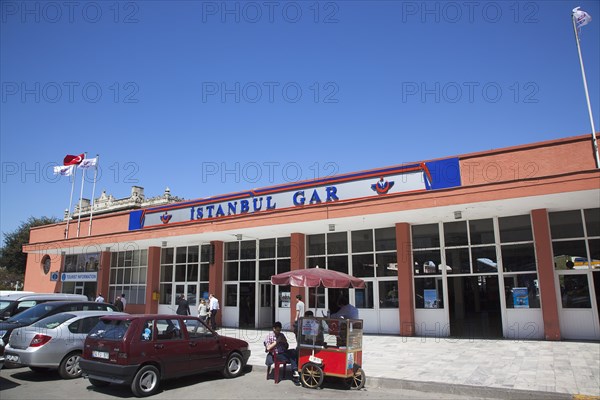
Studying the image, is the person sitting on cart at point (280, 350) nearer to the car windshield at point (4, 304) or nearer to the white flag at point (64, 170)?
the car windshield at point (4, 304)

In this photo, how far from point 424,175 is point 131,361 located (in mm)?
10889

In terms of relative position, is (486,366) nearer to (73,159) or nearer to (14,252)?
(73,159)

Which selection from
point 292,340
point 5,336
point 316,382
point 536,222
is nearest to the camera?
point 316,382

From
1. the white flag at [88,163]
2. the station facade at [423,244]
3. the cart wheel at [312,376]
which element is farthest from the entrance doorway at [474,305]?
the white flag at [88,163]

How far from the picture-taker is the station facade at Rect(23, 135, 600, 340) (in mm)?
13508

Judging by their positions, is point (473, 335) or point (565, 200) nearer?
point (565, 200)

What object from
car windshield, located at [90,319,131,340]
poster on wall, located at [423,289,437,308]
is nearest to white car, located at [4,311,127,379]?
car windshield, located at [90,319,131,340]

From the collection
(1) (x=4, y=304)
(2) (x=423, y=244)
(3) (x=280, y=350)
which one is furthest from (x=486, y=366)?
(1) (x=4, y=304)

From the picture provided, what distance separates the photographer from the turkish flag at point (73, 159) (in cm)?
2803

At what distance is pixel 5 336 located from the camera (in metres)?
10.5

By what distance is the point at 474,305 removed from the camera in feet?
61.5

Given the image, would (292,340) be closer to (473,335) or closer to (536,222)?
(473,335)

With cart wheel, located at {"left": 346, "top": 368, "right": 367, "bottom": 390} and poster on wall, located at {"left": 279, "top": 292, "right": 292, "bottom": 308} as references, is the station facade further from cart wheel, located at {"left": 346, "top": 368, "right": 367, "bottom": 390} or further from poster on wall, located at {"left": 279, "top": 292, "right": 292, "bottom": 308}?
cart wheel, located at {"left": 346, "top": 368, "right": 367, "bottom": 390}

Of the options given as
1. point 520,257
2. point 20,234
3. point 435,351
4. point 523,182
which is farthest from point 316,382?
Result: point 20,234
